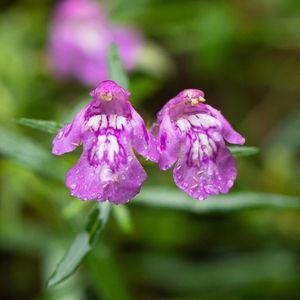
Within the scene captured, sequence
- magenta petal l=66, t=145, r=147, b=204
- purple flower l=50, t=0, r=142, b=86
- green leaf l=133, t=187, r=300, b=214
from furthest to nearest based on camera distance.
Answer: purple flower l=50, t=0, r=142, b=86 → green leaf l=133, t=187, r=300, b=214 → magenta petal l=66, t=145, r=147, b=204

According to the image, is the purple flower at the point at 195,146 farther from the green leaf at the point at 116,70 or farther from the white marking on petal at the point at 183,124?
the green leaf at the point at 116,70

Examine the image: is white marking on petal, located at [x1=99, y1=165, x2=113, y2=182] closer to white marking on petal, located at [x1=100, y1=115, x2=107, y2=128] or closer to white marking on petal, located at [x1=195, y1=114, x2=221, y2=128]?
white marking on petal, located at [x1=100, y1=115, x2=107, y2=128]

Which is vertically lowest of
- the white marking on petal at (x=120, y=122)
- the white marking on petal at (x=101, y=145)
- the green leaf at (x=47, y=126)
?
the green leaf at (x=47, y=126)

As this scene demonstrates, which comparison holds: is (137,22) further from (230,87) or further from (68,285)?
(68,285)

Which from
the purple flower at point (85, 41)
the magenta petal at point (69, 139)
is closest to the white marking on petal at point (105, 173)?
the magenta petal at point (69, 139)

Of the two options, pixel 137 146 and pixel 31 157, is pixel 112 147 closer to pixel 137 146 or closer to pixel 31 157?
pixel 137 146

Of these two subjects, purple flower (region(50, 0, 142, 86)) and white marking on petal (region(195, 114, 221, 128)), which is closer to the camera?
white marking on petal (region(195, 114, 221, 128))

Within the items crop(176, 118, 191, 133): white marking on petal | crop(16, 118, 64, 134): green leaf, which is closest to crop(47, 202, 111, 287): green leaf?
crop(16, 118, 64, 134): green leaf
